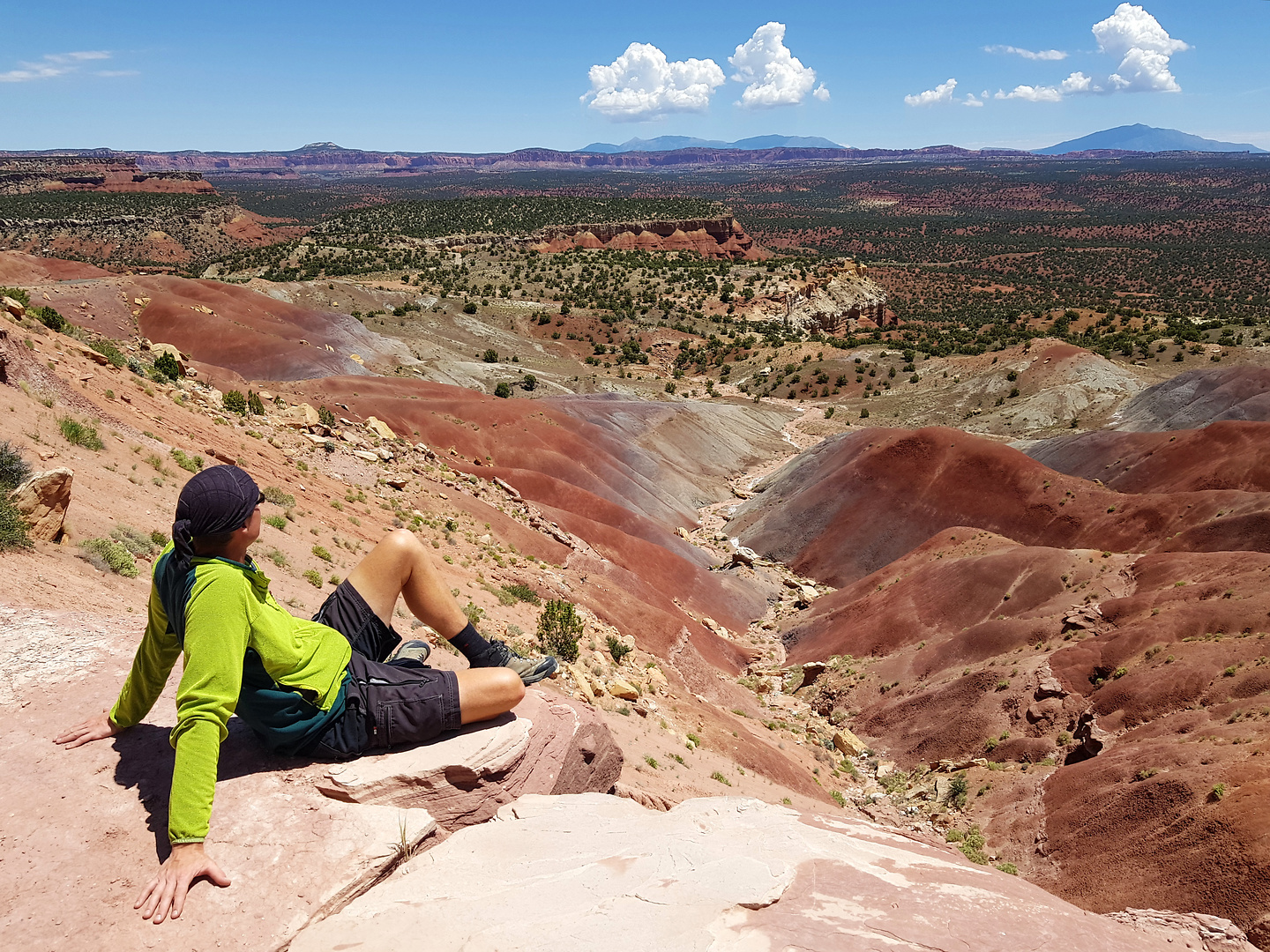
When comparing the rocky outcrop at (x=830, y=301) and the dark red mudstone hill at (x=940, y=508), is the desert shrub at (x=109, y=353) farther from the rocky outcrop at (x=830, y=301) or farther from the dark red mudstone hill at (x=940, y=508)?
the rocky outcrop at (x=830, y=301)

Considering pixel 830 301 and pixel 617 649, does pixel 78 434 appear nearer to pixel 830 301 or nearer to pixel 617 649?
pixel 617 649

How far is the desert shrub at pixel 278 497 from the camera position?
1470 cm

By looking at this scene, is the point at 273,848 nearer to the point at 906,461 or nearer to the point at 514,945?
the point at 514,945

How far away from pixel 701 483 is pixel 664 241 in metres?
83.6

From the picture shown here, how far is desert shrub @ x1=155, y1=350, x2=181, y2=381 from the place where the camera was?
2147 centimetres

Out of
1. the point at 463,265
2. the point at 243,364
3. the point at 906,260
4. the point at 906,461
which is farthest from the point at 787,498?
the point at 906,260

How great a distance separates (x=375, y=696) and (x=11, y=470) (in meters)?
5.76

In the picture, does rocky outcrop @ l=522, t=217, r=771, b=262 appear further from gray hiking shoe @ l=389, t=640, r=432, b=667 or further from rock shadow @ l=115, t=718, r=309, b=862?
rock shadow @ l=115, t=718, r=309, b=862

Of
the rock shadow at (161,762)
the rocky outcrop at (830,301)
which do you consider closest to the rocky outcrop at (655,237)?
the rocky outcrop at (830,301)

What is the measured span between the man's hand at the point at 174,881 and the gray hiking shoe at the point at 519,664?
2402mm

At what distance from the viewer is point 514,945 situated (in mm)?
3936

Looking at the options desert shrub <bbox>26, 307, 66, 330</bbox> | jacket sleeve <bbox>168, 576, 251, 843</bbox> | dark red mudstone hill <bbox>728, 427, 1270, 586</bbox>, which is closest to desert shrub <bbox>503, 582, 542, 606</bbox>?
jacket sleeve <bbox>168, 576, 251, 843</bbox>

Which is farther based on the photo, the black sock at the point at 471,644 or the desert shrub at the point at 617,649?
the desert shrub at the point at 617,649

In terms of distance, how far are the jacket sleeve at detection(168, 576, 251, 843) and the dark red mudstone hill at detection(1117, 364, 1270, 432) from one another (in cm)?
4928
